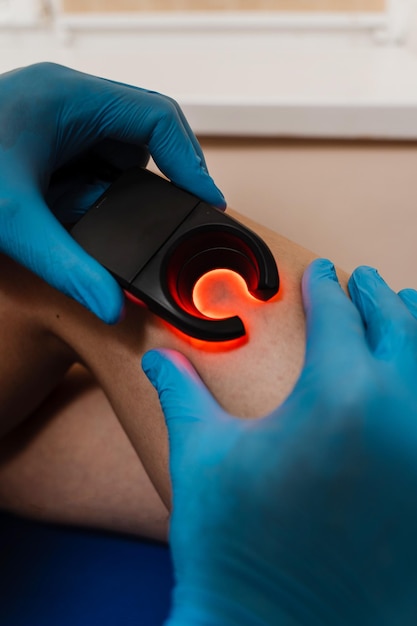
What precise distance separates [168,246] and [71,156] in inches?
9.3

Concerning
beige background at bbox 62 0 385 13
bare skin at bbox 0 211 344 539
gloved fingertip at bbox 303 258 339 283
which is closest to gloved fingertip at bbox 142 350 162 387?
bare skin at bbox 0 211 344 539

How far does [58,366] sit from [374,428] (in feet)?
1.54

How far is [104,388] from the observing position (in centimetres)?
67

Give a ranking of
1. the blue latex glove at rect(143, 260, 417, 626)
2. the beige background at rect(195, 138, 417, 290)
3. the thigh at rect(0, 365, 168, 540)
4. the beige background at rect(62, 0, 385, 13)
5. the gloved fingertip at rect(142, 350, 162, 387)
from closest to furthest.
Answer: the blue latex glove at rect(143, 260, 417, 626) < the gloved fingertip at rect(142, 350, 162, 387) < the thigh at rect(0, 365, 168, 540) < the beige background at rect(195, 138, 417, 290) < the beige background at rect(62, 0, 385, 13)

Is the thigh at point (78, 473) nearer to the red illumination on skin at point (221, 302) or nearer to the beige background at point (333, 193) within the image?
the red illumination on skin at point (221, 302)

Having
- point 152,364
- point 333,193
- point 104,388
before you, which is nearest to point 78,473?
point 104,388

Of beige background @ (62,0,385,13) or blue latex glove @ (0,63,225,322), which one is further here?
beige background @ (62,0,385,13)

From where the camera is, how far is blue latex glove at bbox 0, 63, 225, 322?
0.58 metres

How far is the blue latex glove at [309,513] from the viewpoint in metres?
0.47

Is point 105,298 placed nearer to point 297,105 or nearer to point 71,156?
point 71,156

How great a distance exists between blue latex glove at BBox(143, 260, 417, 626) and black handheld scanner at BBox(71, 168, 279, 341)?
0.41ft

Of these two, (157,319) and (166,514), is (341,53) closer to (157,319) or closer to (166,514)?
(157,319)

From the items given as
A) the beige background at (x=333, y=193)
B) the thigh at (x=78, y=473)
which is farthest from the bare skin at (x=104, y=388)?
the beige background at (x=333, y=193)

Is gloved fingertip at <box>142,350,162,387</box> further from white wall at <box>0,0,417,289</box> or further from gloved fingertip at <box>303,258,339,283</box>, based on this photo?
white wall at <box>0,0,417,289</box>
